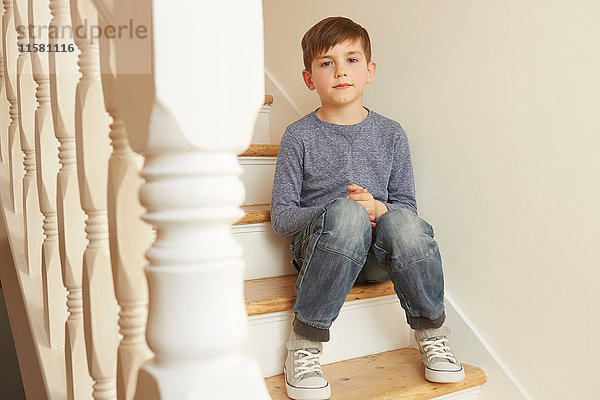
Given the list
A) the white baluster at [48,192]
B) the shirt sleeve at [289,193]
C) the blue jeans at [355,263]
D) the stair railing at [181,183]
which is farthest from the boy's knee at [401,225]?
the stair railing at [181,183]

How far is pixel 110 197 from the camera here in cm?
52

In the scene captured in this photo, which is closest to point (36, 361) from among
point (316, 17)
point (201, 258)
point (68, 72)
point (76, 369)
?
point (76, 369)

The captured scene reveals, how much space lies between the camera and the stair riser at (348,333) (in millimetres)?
1216

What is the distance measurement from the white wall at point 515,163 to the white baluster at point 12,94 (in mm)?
939

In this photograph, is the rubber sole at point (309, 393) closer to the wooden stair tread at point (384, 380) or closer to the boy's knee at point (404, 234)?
the wooden stair tread at point (384, 380)

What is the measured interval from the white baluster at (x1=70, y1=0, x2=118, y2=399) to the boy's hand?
0.76m

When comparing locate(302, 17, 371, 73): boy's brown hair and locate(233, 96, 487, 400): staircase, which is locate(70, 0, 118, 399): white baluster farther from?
locate(302, 17, 371, 73): boy's brown hair

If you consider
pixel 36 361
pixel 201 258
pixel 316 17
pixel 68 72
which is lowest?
pixel 36 361

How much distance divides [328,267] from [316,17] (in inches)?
41.8

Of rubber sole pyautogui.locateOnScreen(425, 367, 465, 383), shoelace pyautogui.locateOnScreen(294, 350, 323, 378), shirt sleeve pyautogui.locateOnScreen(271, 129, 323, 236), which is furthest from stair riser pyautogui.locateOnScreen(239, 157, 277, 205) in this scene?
rubber sole pyautogui.locateOnScreen(425, 367, 465, 383)

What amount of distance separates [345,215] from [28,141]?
0.63m

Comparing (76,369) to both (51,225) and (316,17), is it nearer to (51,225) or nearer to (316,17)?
(51,225)

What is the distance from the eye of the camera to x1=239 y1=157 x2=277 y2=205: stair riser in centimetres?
167

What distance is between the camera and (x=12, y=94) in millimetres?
1113
